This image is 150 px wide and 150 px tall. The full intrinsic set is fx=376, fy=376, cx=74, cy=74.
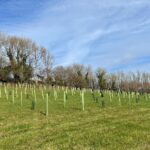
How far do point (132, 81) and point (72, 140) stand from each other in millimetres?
116428

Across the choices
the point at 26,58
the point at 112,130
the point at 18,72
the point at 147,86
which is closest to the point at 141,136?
the point at 112,130

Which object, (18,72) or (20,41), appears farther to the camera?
(20,41)

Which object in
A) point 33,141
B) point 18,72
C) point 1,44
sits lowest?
point 33,141

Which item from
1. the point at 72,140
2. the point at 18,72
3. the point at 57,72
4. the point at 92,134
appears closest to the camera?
the point at 72,140

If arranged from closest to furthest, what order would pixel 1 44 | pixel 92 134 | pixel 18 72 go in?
pixel 92 134, pixel 18 72, pixel 1 44

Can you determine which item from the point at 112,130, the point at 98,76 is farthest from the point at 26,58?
the point at 112,130

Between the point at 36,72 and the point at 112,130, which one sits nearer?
the point at 112,130

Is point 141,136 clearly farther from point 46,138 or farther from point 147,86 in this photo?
point 147,86

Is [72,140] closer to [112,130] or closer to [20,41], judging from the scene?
[112,130]

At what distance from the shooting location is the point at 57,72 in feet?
357

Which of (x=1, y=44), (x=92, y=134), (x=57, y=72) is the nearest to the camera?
(x=92, y=134)

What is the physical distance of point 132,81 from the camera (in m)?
127

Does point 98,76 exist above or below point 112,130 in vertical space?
above

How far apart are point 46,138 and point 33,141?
59 cm
